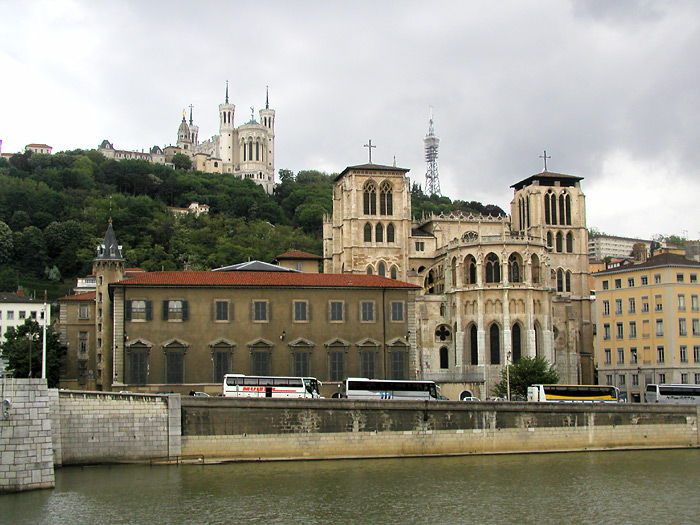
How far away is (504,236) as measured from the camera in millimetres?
85812

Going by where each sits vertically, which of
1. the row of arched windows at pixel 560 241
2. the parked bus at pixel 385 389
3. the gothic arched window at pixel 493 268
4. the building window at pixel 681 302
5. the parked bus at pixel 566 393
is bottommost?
the parked bus at pixel 566 393

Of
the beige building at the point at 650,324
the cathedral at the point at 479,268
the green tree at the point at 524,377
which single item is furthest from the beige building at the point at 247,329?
the beige building at the point at 650,324

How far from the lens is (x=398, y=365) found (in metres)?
67.8

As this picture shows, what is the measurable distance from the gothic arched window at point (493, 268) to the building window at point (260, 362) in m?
28.0

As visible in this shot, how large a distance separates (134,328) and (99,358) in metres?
7.79

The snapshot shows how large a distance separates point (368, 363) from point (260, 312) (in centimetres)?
871

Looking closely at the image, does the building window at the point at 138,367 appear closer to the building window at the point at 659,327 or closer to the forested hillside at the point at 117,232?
the building window at the point at 659,327

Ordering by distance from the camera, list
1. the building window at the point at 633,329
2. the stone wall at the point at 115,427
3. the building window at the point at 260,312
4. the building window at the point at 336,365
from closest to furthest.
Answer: the stone wall at the point at 115,427 < the building window at the point at 260,312 < the building window at the point at 336,365 < the building window at the point at 633,329

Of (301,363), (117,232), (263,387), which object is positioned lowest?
(263,387)

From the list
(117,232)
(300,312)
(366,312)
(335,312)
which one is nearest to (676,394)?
(366,312)

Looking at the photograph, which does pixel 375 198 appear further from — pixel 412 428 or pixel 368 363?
pixel 412 428

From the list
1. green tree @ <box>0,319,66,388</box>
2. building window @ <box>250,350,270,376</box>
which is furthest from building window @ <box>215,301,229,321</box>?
green tree @ <box>0,319,66,388</box>

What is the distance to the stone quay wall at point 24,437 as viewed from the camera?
40781 mm

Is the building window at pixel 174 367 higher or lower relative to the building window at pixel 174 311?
lower
